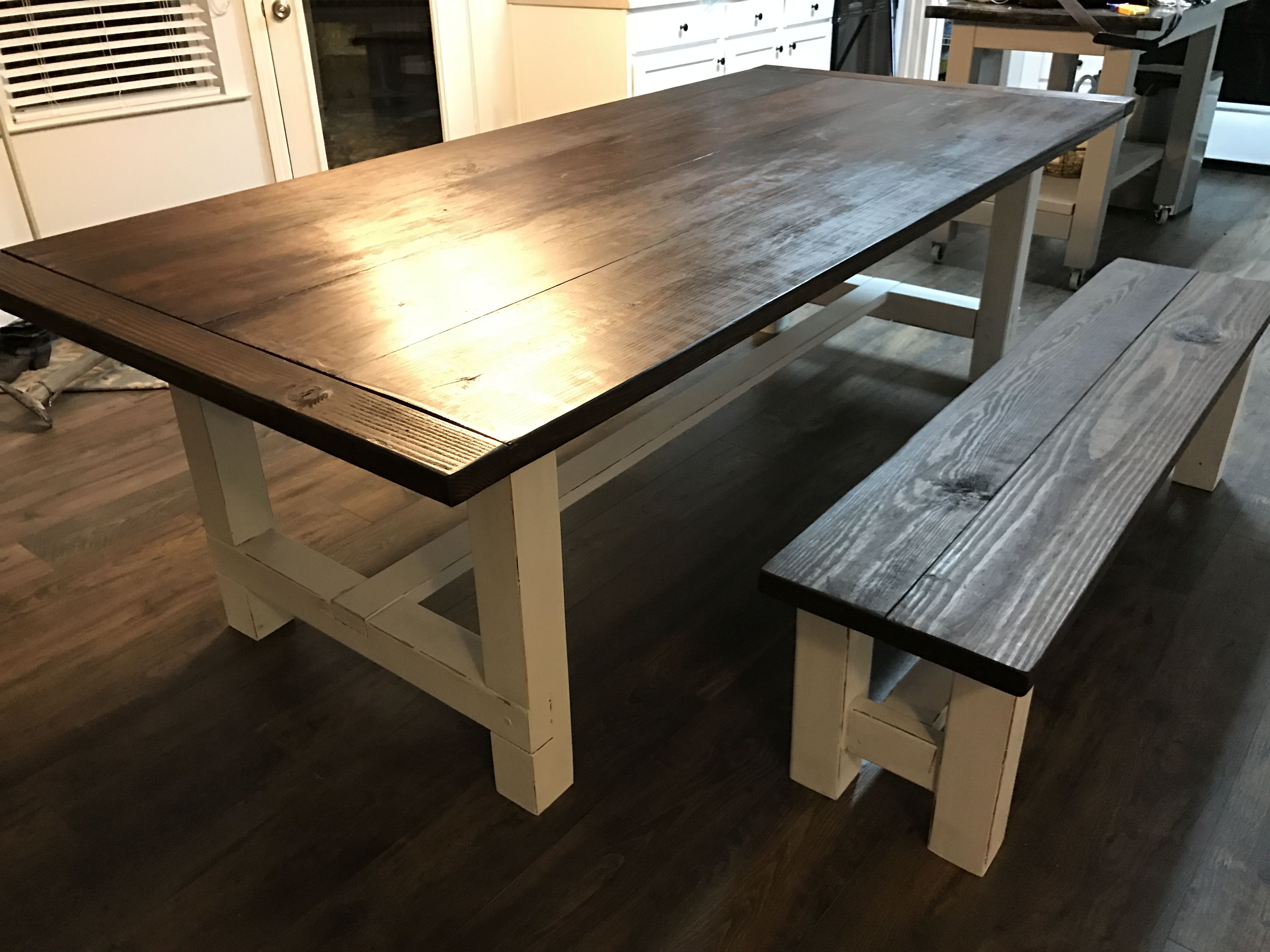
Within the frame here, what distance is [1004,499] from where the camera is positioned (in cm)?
143

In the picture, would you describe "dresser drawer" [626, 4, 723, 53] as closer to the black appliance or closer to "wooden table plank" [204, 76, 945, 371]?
the black appliance

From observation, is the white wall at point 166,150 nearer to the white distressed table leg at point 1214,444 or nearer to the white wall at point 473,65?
the white wall at point 473,65

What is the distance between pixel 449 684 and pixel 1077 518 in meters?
0.89

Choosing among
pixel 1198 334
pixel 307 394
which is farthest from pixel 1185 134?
pixel 307 394

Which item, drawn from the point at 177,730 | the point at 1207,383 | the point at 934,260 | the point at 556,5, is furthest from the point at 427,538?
the point at 556,5

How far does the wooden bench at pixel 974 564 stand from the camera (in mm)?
1230

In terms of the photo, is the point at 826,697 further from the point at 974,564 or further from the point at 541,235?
the point at 541,235

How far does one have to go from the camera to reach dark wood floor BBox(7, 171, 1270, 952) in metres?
1.35

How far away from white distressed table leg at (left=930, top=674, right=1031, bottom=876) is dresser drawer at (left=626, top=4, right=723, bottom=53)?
10.5 ft

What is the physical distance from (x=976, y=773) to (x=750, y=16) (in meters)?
3.89

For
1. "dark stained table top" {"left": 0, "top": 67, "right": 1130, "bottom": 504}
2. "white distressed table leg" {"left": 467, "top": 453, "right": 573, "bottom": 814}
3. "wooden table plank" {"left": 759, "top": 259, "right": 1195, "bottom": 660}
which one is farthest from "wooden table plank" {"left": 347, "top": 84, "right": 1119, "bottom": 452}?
"wooden table plank" {"left": 759, "top": 259, "right": 1195, "bottom": 660}

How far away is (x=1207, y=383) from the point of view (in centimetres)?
176

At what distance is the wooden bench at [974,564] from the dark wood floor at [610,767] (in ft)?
0.29

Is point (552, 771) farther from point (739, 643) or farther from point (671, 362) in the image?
point (671, 362)
